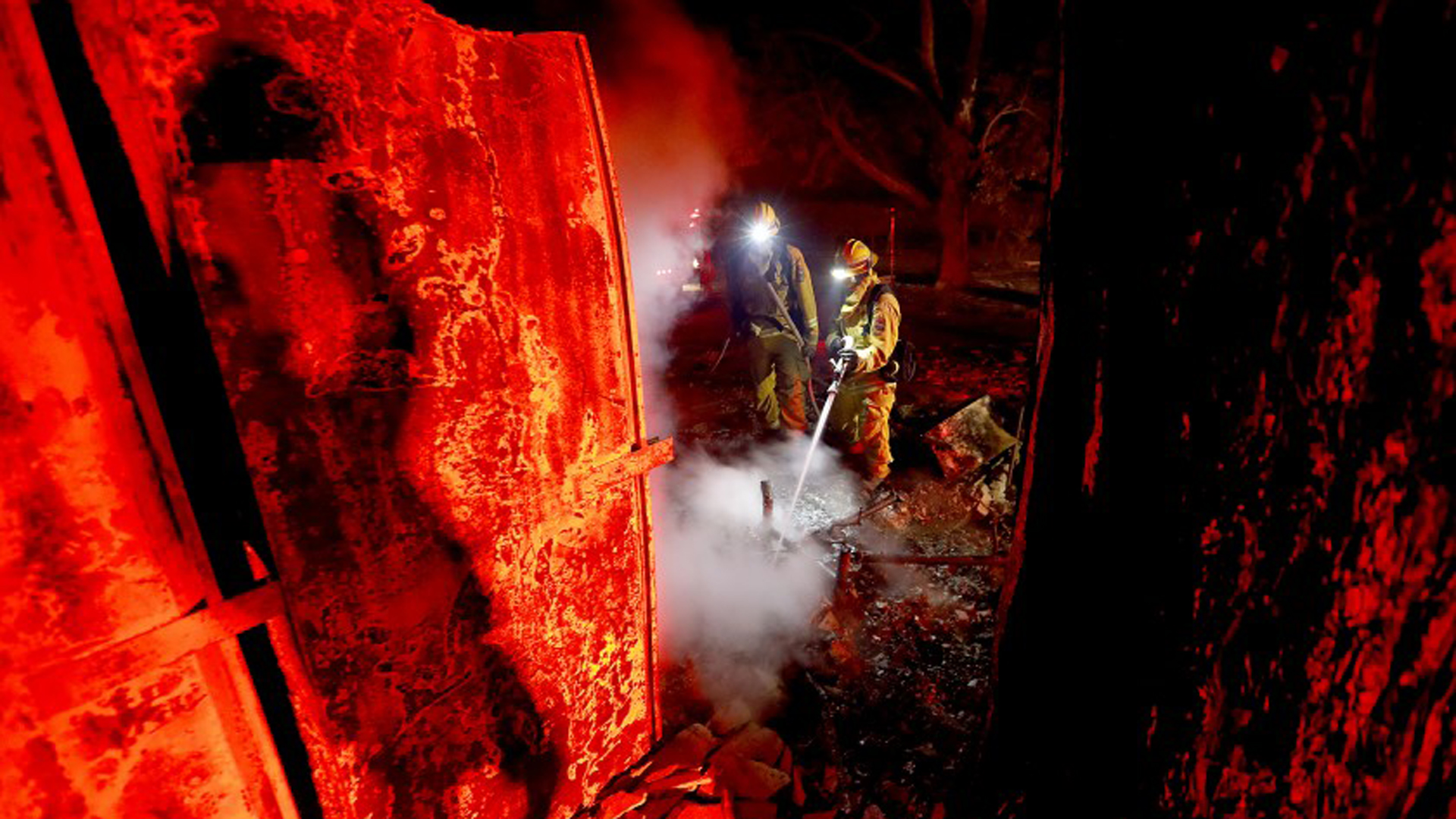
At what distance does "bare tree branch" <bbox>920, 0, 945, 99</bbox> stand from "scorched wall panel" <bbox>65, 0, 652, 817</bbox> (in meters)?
15.8

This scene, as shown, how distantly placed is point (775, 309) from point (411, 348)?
271 inches

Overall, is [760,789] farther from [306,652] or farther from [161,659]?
[161,659]

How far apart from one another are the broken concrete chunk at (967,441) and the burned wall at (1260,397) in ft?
20.9

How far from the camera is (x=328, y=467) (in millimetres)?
1538

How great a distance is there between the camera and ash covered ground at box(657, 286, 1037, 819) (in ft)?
12.4

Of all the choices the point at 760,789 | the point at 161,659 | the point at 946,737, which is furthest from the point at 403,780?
the point at 946,737

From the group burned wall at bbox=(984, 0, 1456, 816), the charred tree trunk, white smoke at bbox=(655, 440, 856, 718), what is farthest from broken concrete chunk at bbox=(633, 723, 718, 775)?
the charred tree trunk

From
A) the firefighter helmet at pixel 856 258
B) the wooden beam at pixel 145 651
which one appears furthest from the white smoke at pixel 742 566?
the wooden beam at pixel 145 651

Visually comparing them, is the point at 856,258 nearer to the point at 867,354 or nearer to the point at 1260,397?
the point at 867,354

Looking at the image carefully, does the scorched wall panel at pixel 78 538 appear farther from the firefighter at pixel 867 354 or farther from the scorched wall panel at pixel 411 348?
the firefighter at pixel 867 354

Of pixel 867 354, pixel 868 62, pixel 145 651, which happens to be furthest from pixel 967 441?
pixel 868 62

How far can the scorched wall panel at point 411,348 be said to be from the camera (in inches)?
52.7

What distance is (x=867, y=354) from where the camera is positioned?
6883mm

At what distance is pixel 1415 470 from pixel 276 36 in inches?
82.0
